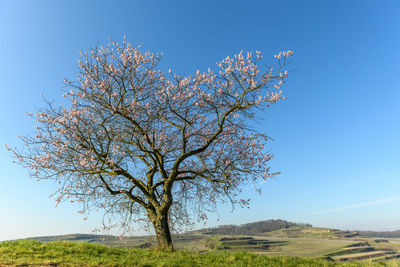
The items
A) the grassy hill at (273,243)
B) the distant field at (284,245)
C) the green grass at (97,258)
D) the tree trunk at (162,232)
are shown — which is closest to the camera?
the green grass at (97,258)

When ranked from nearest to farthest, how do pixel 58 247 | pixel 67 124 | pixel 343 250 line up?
pixel 58 247, pixel 67 124, pixel 343 250

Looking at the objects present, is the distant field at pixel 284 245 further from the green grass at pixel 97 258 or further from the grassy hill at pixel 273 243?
the green grass at pixel 97 258

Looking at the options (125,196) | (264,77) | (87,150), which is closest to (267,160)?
(264,77)

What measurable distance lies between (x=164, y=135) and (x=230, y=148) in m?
4.37

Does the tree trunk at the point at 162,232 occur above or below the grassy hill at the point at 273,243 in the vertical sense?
above

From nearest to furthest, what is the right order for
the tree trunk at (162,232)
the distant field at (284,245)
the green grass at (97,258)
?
1. the green grass at (97,258)
2. the tree trunk at (162,232)
3. the distant field at (284,245)

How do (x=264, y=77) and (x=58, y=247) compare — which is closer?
(x=58, y=247)

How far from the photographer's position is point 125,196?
613 inches

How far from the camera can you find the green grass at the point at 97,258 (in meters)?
9.04

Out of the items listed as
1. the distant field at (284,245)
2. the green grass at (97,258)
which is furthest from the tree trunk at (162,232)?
the green grass at (97,258)

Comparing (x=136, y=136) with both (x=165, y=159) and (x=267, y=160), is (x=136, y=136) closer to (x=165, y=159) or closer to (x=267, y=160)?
(x=165, y=159)

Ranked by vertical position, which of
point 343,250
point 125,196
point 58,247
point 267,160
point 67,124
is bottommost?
point 343,250

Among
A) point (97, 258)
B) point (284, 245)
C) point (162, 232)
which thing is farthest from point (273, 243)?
point (97, 258)

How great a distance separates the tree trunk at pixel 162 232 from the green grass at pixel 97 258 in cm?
207
